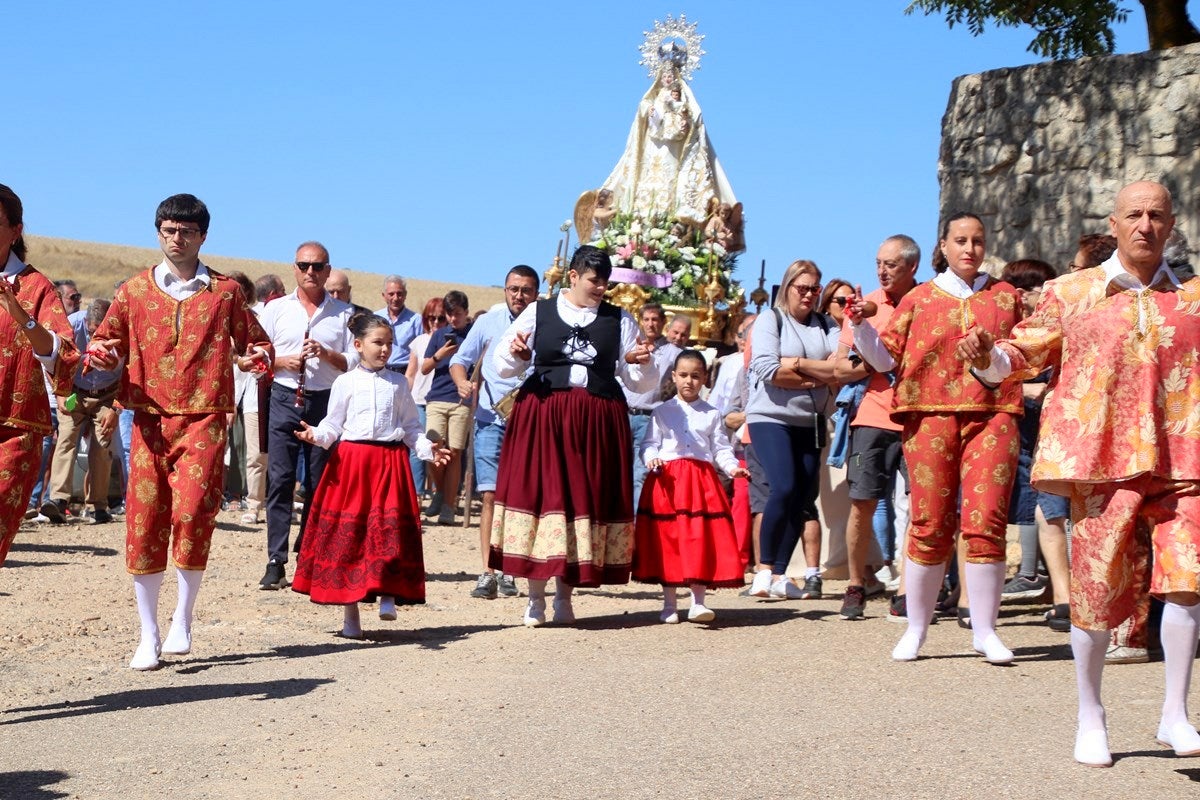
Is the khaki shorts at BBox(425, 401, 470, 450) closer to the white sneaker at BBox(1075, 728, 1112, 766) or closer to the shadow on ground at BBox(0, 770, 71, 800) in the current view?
the shadow on ground at BBox(0, 770, 71, 800)

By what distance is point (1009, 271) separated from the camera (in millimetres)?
9156

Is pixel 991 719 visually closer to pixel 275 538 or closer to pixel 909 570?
pixel 909 570

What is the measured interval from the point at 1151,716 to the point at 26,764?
4139mm

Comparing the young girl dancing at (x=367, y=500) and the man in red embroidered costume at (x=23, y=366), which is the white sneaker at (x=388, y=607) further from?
the man in red embroidered costume at (x=23, y=366)

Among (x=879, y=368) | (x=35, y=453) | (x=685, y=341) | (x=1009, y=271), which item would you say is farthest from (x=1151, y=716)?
(x=685, y=341)

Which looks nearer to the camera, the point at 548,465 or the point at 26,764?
the point at 26,764

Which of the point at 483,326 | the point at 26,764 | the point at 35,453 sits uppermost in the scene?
the point at 483,326

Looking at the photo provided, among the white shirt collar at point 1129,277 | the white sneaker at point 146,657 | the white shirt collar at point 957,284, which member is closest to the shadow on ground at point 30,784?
the white sneaker at point 146,657

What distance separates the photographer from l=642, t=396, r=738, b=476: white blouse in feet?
31.2

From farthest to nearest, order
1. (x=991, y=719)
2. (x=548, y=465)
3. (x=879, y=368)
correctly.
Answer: (x=548, y=465), (x=879, y=368), (x=991, y=719)

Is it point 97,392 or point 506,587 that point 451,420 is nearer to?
point 97,392

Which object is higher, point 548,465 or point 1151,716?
point 548,465

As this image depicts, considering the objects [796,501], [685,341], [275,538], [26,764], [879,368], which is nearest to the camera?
[26,764]

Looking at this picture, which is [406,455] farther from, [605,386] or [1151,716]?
[1151,716]
